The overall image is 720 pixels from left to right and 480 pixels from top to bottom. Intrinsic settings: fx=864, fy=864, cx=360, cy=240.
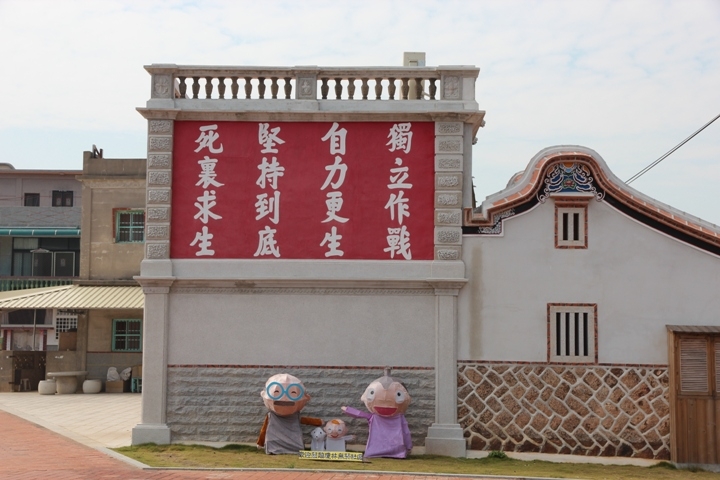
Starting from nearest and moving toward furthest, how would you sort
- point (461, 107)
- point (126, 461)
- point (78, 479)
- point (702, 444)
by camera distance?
point (78, 479) → point (126, 461) → point (702, 444) → point (461, 107)

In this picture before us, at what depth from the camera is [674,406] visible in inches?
560

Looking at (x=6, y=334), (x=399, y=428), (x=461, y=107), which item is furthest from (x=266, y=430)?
(x=6, y=334)

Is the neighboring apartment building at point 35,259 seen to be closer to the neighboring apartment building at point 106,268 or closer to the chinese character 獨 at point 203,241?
the neighboring apartment building at point 106,268

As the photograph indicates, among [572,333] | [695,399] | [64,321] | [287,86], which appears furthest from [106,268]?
[695,399]

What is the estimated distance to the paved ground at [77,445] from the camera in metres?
12.1

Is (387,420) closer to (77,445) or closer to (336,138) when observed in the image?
(336,138)

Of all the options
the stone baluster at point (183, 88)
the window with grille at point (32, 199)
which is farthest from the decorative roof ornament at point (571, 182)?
the window with grille at point (32, 199)

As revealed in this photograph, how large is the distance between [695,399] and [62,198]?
1241 inches

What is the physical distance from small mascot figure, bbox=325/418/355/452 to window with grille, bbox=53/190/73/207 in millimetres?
27885

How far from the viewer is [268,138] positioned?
1530cm

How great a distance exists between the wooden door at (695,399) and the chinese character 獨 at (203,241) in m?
8.10

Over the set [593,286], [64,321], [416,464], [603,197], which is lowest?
[416,464]

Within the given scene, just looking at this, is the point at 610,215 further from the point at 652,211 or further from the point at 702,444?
the point at 702,444

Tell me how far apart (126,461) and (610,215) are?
8.85 meters
